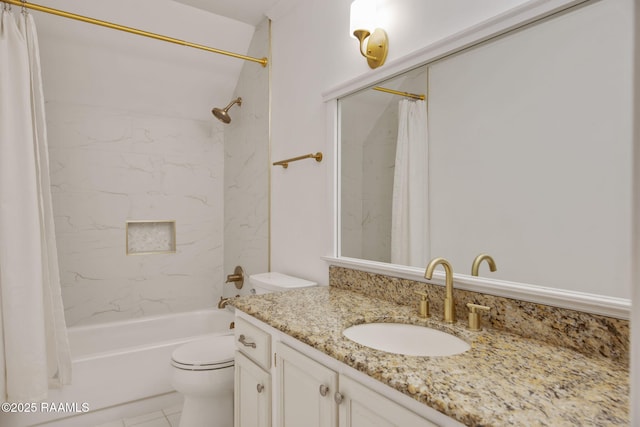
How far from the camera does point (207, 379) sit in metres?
1.82

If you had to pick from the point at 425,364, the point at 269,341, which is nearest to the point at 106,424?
the point at 269,341

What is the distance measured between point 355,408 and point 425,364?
0.72 ft

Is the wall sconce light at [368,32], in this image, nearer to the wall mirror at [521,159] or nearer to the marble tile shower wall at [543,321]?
the wall mirror at [521,159]

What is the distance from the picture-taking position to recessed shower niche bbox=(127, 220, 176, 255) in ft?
9.24

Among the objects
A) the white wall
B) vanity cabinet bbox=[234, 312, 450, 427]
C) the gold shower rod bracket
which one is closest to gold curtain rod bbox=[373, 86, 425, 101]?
the white wall

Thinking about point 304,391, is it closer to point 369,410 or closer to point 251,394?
point 369,410

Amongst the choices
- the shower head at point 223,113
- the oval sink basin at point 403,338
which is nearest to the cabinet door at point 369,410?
the oval sink basin at point 403,338

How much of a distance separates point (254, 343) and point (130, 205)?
6.12ft

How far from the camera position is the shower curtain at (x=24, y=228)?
1.75m

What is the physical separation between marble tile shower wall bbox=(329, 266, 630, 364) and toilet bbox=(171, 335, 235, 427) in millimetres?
966

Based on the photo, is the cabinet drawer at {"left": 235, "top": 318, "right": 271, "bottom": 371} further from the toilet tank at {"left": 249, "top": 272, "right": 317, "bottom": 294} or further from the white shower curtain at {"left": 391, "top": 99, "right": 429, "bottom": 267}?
the white shower curtain at {"left": 391, "top": 99, "right": 429, "bottom": 267}

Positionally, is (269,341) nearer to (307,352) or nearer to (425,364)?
(307,352)

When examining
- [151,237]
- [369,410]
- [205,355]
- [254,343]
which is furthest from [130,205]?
[369,410]

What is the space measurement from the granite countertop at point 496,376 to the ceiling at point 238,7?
6.59 ft
